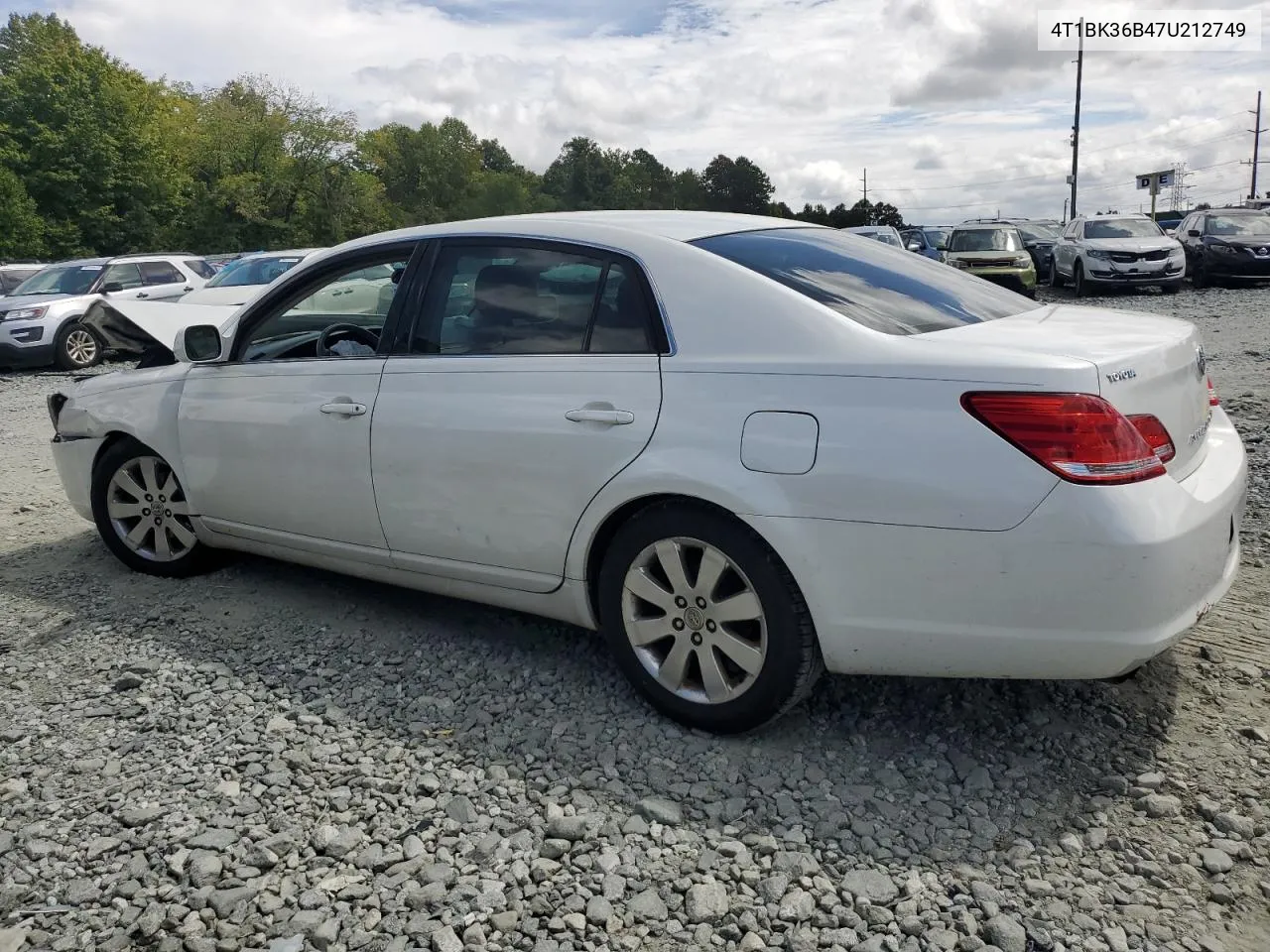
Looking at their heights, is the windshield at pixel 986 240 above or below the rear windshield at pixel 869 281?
below

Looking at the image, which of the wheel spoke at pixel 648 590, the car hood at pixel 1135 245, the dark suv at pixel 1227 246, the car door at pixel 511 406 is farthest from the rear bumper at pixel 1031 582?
the dark suv at pixel 1227 246

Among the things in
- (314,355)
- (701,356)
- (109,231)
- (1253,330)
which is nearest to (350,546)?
(314,355)

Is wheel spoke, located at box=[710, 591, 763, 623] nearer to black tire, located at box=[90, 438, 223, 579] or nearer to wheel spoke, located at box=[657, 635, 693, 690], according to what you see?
wheel spoke, located at box=[657, 635, 693, 690]

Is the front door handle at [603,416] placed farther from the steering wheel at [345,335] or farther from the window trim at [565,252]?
the steering wheel at [345,335]

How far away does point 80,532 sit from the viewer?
19.0 ft

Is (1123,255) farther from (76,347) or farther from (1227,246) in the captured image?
(76,347)

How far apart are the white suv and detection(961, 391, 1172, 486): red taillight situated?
18.4 m

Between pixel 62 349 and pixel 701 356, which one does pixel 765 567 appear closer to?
pixel 701 356

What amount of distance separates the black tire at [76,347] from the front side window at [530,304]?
44.4ft

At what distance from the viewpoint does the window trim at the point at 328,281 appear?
12.7ft

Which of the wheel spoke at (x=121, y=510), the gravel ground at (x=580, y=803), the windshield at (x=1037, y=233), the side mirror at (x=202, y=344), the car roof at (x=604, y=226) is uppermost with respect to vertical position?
the car roof at (x=604, y=226)

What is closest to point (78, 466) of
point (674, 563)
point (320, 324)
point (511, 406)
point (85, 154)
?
point (320, 324)

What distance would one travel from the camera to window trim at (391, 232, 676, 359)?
3207 millimetres

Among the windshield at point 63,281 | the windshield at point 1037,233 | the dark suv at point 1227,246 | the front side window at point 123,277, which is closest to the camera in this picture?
the windshield at point 63,281
